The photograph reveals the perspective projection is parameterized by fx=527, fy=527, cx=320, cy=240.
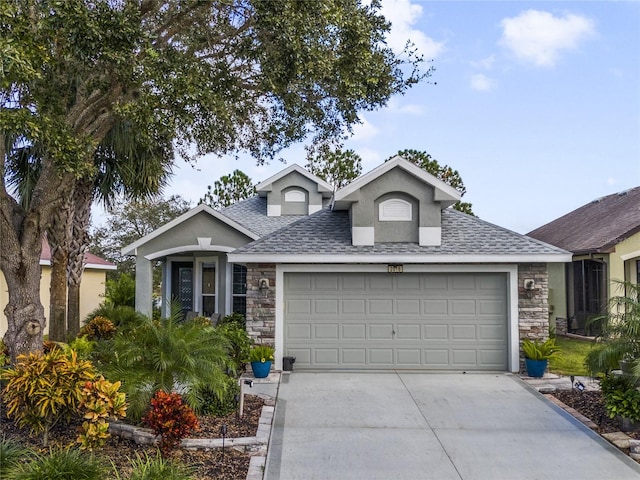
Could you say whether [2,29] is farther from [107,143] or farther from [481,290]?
[481,290]

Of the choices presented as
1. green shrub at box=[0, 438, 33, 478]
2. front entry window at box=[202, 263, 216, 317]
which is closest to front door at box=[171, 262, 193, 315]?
front entry window at box=[202, 263, 216, 317]

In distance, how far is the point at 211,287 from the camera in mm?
16219

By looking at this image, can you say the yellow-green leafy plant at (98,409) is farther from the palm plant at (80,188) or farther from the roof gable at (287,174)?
the roof gable at (287,174)

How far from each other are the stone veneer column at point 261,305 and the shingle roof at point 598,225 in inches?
392

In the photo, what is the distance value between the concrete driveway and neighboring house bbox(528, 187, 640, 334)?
6.57 m

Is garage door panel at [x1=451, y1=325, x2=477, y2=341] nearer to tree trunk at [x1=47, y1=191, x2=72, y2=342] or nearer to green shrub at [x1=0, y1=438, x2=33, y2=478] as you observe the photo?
green shrub at [x1=0, y1=438, x2=33, y2=478]

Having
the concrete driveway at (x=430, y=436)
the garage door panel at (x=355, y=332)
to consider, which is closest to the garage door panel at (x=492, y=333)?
the concrete driveway at (x=430, y=436)

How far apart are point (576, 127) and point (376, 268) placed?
21.2ft

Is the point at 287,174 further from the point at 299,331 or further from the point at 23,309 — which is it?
the point at 23,309

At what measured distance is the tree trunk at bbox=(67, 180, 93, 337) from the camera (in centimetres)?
1435

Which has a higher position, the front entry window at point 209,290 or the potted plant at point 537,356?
the front entry window at point 209,290

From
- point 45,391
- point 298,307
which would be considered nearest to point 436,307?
point 298,307

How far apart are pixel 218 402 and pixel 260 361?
279 centimetres

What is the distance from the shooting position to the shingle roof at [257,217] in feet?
55.6
